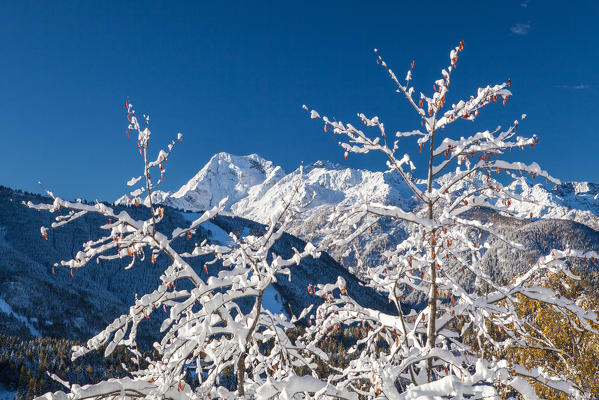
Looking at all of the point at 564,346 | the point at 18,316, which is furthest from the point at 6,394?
the point at 564,346

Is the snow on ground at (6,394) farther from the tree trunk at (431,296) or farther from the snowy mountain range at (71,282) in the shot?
the tree trunk at (431,296)

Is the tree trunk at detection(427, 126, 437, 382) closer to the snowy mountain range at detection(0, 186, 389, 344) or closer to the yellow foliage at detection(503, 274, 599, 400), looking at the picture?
the yellow foliage at detection(503, 274, 599, 400)

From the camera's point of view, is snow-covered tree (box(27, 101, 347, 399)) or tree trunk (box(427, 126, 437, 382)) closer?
snow-covered tree (box(27, 101, 347, 399))

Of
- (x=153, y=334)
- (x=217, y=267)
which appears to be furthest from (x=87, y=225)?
(x=153, y=334)

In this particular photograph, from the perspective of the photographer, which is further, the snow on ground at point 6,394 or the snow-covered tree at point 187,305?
the snow on ground at point 6,394

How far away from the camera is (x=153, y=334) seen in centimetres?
9038

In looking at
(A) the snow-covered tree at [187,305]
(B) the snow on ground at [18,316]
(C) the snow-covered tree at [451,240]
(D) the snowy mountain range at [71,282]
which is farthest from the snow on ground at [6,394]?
(C) the snow-covered tree at [451,240]

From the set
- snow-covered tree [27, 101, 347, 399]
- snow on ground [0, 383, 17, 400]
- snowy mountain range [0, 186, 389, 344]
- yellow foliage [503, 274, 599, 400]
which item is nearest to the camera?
snow-covered tree [27, 101, 347, 399]

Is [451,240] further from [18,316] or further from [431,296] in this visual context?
[18,316]

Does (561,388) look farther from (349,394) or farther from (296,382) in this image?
(296,382)

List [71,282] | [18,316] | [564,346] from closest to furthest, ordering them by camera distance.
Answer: [564,346], [18,316], [71,282]

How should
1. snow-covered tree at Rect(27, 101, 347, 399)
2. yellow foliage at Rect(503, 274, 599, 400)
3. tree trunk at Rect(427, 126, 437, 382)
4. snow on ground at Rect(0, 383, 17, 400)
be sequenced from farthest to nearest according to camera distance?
snow on ground at Rect(0, 383, 17, 400)
yellow foliage at Rect(503, 274, 599, 400)
tree trunk at Rect(427, 126, 437, 382)
snow-covered tree at Rect(27, 101, 347, 399)

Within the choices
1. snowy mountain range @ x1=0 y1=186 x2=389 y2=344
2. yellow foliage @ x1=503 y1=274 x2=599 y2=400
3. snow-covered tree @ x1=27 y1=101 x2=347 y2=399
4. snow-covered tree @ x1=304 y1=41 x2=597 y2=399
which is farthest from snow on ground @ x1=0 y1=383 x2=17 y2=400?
snow-covered tree @ x1=304 y1=41 x2=597 y2=399

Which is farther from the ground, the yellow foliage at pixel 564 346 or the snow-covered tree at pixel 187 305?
the yellow foliage at pixel 564 346
